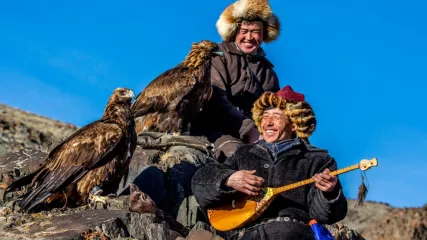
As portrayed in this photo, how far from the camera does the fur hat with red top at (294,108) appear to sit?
7305mm

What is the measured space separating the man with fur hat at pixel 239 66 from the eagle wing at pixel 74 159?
97.9 inches

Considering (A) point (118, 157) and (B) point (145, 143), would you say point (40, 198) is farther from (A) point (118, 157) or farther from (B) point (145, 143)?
(B) point (145, 143)

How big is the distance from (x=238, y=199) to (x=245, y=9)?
5757 mm

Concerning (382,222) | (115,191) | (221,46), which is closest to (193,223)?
(115,191)

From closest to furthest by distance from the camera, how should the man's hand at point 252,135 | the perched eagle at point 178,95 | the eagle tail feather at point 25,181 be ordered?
the eagle tail feather at point 25,181, the man's hand at point 252,135, the perched eagle at point 178,95

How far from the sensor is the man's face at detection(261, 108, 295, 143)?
7.28 meters

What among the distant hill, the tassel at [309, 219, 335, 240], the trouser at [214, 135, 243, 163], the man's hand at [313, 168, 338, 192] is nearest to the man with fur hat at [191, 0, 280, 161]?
the trouser at [214, 135, 243, 163]

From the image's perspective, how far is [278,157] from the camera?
7164 millimetres

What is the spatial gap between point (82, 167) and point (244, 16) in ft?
12.4

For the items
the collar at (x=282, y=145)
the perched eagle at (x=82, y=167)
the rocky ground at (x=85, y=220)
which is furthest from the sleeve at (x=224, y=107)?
the collar at (x=282, y=145)

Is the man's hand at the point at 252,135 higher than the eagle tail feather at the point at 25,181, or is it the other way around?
the man's hand at the point at 252,135

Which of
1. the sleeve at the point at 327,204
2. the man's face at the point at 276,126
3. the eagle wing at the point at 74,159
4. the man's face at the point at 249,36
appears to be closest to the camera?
the sleeve at the point at 327,204

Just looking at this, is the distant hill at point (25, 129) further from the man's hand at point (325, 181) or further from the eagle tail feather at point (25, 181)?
the man's hand at point (325, 181)

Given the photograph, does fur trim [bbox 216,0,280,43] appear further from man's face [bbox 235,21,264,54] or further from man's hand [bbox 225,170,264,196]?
man's hand [bbox 225,170,264,196]
